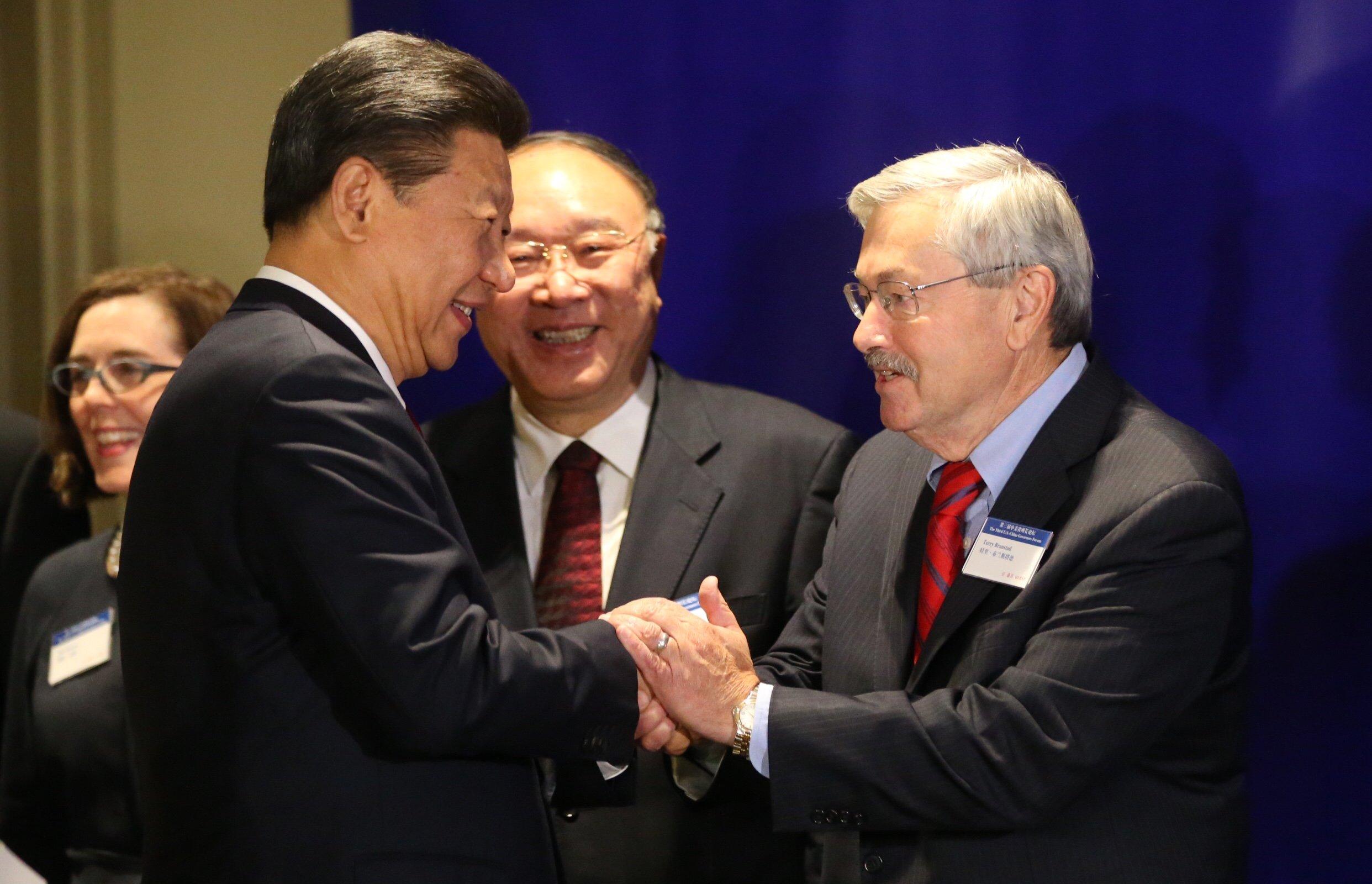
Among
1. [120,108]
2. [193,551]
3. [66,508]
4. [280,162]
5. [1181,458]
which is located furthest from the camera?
[120,108]

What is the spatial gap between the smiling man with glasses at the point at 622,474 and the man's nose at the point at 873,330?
491 millimetres

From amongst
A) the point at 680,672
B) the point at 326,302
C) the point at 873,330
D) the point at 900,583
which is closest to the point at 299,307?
the point at 326,302

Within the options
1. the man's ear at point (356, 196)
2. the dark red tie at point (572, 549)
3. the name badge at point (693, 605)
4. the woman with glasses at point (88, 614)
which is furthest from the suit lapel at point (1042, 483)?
the woman with glasses at point (88, 614)

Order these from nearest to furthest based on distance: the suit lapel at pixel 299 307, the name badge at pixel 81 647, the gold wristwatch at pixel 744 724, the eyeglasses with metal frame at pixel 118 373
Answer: the suit lapel at pixel 299 307
the gold wristwatch at pixel 744 724
the name badge at pixel 81 647
the eyeglasses with metal frame at pixel 118 373

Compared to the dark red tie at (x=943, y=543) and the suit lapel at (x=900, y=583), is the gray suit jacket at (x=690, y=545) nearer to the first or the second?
the suit lapel at (x=900, y=583)

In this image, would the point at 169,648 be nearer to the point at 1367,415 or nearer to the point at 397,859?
the point at 397,859

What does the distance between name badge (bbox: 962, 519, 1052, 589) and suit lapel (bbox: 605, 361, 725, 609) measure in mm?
697

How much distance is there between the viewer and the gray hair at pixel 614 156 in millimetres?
2961

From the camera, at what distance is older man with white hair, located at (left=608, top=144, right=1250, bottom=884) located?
1954 mm

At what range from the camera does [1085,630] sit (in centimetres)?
195

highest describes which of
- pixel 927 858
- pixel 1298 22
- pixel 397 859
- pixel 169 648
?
pixel 1298 22

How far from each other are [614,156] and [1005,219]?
108 cm

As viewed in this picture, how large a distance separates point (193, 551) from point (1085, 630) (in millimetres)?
1255

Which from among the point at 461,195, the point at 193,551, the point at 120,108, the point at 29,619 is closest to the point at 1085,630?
the point at 461,195
